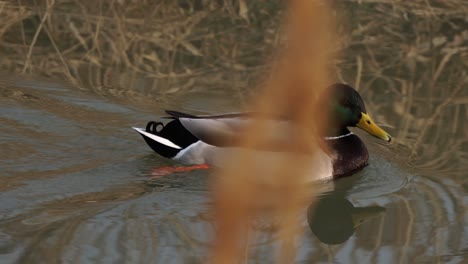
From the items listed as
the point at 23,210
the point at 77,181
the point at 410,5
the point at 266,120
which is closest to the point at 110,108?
the point at 77,181

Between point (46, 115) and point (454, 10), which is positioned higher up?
point (454, 10)

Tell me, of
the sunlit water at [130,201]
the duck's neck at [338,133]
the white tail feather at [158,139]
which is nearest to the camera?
the sunlit water at [130,201]

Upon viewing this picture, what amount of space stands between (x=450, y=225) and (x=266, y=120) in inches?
166

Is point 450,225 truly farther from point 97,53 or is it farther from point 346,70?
point 97,53

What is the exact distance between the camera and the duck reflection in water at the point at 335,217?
4856 mm

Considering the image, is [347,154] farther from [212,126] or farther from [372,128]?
[212,126]

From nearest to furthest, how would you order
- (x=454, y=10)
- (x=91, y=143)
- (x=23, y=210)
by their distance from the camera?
(x=23, y=210) < (x=91, y=143) < (x=454, y=10)

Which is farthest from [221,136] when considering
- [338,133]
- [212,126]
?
[338,133]

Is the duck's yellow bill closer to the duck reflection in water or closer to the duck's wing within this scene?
the duck reflection in water

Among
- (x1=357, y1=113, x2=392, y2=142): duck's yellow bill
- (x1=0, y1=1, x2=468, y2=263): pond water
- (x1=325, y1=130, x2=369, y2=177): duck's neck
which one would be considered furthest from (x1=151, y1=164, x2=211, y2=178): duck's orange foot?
(x1=357, y1=113, x2=392, y2=142): duck's yellow bill

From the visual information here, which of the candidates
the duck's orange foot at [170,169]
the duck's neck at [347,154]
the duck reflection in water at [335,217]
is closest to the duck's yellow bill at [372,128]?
the duck's neck at [347,154]

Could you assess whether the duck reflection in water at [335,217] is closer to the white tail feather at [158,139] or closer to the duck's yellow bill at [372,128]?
the duck's yellow bill at [372,128]

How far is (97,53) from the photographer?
8.34 metres

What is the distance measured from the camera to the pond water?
4.47 meters
